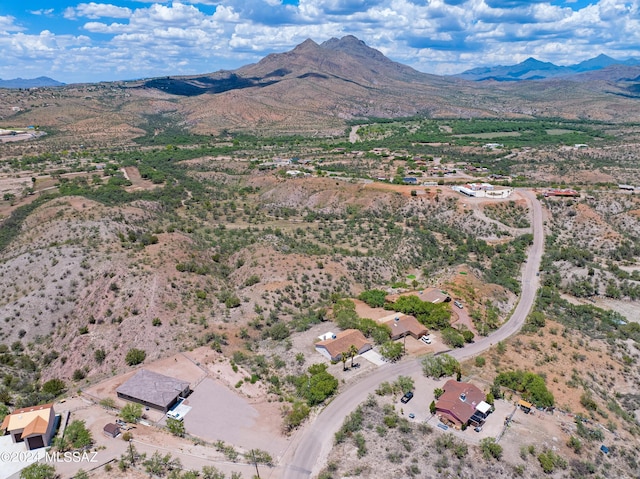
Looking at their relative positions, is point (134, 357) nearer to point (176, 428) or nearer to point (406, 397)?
point (176, 428)

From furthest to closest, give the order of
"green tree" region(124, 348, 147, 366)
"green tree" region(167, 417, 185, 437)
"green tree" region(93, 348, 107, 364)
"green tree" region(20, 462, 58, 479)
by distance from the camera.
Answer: "green tree" region(93, 348, 107, 364) → "green tree" region(124, 348, 147, 366) → "green tree" region(167, 417, 185, 437) → "green tree" region(20, 462, 58, 479)

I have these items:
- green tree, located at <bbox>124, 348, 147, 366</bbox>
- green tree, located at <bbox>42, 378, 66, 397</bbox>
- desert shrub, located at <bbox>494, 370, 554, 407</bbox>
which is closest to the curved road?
desert shrub, located at <bbox>494, 370, 554, 407</bbox>

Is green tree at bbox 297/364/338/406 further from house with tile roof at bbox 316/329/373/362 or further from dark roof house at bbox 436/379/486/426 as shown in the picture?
dark roof house at bbox 436/379/486/426

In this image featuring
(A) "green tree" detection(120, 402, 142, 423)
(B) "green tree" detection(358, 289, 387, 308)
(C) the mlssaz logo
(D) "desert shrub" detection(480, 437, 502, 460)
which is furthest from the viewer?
(B) "green tree" detection(358, 289, 387, 308)

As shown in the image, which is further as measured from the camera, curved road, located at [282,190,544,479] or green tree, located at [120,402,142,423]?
green tree, located at [120,402,142,423]

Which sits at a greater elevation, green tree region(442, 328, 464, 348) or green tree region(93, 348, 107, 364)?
green tree region(93, 348, 107, 364)

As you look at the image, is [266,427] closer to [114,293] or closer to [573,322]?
[114,293]

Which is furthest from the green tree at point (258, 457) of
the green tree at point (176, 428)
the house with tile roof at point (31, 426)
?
the house with tile roof at point (31, 426)

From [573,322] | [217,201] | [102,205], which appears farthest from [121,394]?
[217,201]

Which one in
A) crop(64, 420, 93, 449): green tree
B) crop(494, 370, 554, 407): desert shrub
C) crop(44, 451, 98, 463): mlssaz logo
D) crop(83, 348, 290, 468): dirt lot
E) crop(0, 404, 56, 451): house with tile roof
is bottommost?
crop(494, 370, 554, 407): desert shrub
